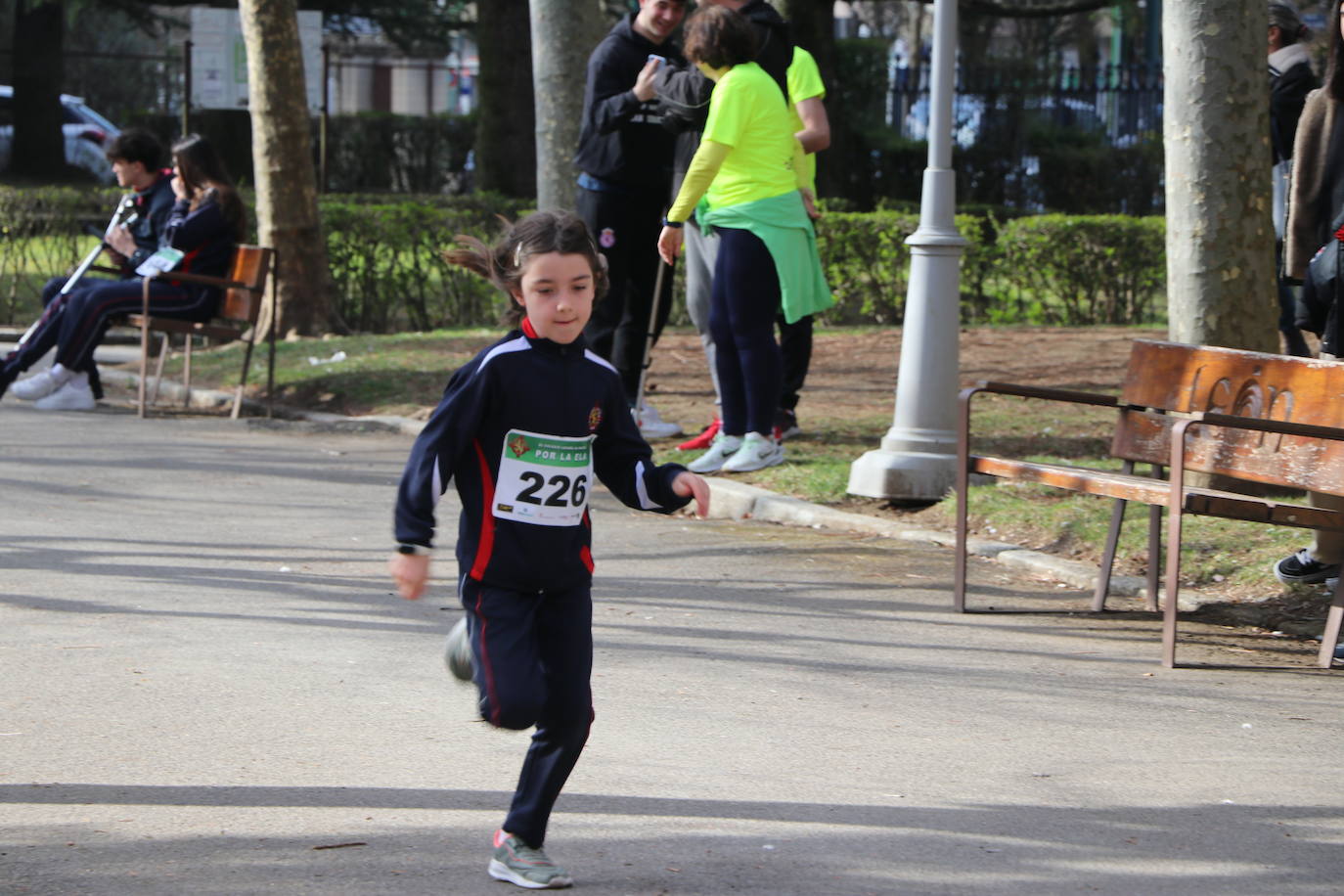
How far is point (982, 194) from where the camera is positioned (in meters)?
26.1

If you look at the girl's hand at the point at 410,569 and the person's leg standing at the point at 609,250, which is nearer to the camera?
the girl's hand at the point at 410,569

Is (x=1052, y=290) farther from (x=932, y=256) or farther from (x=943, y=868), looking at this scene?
(x=943, y=868)

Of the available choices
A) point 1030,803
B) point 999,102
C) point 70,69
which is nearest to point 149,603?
point 1030,803

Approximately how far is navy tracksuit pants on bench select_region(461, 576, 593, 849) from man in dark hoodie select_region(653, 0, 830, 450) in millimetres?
5216

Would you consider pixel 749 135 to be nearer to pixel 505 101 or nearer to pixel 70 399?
pixel 70 399

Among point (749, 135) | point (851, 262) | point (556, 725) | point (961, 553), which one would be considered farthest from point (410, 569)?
point (851, 262)

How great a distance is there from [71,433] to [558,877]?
768cm

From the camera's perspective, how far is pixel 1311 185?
6.67 m

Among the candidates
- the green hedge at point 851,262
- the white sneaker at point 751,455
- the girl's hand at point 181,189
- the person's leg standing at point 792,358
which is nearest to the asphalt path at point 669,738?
the white sneaker at point 751,455

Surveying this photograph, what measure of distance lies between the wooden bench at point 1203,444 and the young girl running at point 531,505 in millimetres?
2469

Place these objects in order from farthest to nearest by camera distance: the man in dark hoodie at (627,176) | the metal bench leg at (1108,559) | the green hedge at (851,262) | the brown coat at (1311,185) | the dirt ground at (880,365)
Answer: the green hedge at (851,262) < the dirt ground at (880,365) < the man in dark hoodie at (627,176) < the brown coat at (1311,185) < the metal bench leg at (1108,559)

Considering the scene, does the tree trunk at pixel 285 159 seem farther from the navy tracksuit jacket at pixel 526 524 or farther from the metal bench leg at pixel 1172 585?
the navy tracksuit jacket at pixel 526 524

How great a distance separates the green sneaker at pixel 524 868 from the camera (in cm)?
358

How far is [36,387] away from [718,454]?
16.9 ft
